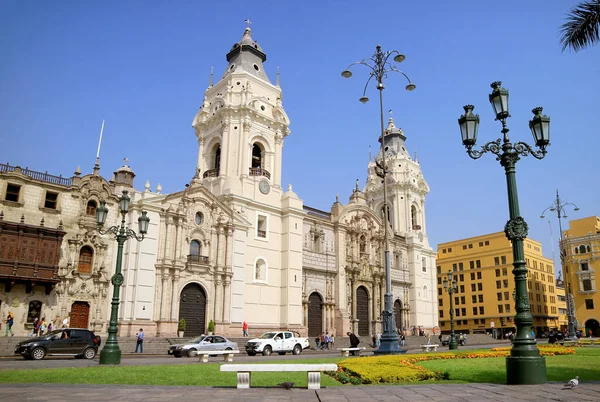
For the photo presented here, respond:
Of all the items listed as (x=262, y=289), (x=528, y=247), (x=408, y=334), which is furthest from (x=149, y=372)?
(x=528, y=247)

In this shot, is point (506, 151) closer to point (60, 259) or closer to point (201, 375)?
point (201, 375)

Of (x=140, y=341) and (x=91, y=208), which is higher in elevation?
(x=91, y=208)

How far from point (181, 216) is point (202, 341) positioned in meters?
11.3

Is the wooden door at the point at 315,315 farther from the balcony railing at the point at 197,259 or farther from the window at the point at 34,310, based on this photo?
the window at the point at 34,310

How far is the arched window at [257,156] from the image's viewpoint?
1721 inches

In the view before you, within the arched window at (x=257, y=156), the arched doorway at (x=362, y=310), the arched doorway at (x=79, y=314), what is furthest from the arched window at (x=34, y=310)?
the arched doorway at (x=362, y=310)

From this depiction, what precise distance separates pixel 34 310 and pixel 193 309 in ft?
34.9

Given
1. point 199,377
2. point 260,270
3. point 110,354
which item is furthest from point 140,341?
point 199,377

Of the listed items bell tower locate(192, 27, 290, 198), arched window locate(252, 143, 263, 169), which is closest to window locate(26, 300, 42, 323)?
bell tower locate(192, 27, 290, 198)

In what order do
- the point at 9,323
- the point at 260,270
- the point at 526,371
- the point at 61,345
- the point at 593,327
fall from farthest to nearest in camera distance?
the point at 593,327 → the point at 260,270 → the point at 9,323 → the point at 61,345 → the point at 526,371

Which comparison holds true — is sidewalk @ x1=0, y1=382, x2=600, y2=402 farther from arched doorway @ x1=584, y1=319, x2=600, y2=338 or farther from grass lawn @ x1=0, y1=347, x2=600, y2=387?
arched doorway @ x1=584, y1=319, x2=600, y2=338

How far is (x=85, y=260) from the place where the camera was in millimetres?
30531

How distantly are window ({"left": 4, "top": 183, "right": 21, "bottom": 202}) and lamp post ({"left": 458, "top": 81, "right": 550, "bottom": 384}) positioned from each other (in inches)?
1041

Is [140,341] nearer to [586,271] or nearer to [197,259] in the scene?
[197,259]
